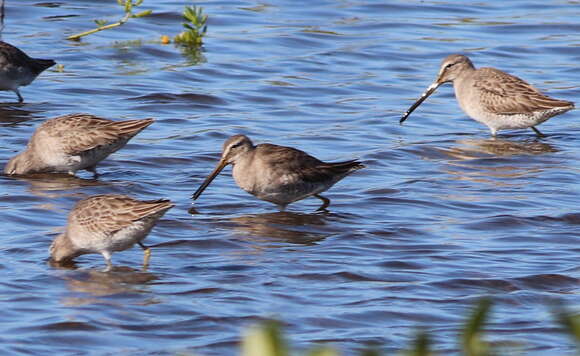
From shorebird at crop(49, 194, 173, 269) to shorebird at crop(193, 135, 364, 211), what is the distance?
64.1 inches

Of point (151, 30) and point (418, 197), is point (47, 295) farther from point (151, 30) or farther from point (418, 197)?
point (151, 30)

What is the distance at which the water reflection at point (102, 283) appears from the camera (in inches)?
279

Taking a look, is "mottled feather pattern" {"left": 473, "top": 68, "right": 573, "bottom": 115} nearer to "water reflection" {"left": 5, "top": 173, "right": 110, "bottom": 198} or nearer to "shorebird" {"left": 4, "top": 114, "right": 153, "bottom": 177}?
"shorebird" {"left": 4, "top": 114, "right": 153, "bottom": 177}

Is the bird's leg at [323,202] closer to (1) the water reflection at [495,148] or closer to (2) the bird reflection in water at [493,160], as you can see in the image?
(2) the bird reflection in water at [493,160]

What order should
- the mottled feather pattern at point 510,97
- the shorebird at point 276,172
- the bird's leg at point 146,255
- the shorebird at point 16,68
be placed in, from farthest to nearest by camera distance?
the shorebird at point 16,68, the mottled feather pattern at point 510,97, the shorebird at point 276,172, the bird's leg at point 146,255

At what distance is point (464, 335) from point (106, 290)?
529cm

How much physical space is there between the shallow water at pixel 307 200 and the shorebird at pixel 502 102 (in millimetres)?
262

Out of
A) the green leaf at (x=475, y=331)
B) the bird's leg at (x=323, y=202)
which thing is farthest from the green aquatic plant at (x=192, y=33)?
the green leaf at (x=475, y=331)

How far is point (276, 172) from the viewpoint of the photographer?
30.1 feet

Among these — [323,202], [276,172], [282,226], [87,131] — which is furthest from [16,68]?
[282,226]

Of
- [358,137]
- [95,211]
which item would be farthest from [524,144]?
[95,211]

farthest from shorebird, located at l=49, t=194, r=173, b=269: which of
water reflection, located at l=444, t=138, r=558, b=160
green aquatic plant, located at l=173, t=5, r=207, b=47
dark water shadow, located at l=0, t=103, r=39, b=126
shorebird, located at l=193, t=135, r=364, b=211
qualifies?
green aquatic plant, located at l=173, t=5, r=207, b=47

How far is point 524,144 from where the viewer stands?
1200 cm

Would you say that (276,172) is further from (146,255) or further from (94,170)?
(94,170)
